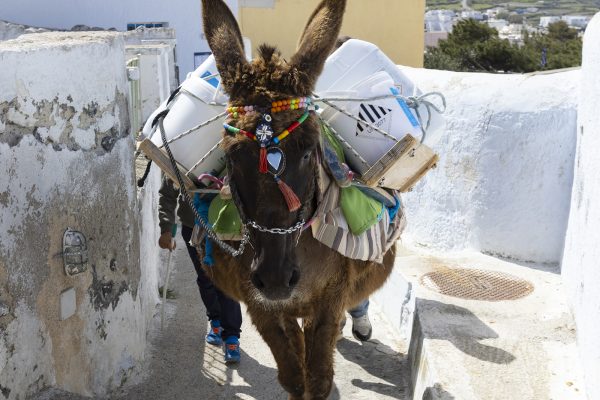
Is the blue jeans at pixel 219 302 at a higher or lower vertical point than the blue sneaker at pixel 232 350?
higher

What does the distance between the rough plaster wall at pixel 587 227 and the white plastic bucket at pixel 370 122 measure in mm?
1284

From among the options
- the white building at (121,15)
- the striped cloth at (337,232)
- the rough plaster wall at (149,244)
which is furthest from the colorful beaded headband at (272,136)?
the white building at (121,15)

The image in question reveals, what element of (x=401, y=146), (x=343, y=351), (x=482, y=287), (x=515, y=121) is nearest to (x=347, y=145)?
(x=401, y=146)

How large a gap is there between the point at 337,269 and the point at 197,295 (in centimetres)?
275

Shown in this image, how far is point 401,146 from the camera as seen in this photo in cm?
341

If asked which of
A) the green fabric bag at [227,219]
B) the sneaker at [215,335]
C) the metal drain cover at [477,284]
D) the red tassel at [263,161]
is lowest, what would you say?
the sneaker at [215,335]

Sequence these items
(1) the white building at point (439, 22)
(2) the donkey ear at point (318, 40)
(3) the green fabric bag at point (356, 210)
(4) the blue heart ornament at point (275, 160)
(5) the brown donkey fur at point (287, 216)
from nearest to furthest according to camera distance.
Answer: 1. (4) the blue heart ornament at point (275, 160)
2. (5) the brown donkey fur at point (287, 216)
3. (2) the donkey ear at point (318, 40)
4. (3) the green fabric bag at point (356, 210)
5. (1) the white building at point (439, 22)

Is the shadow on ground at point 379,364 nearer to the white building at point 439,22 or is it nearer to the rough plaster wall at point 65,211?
the rough plaster wall at point 65,211

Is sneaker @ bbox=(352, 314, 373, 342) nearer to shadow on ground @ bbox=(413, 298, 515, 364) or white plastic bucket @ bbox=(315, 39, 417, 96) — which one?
shadow on ground @ bbox=(413, 298, 515, 364)

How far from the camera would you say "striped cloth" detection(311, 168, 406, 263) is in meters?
3.36

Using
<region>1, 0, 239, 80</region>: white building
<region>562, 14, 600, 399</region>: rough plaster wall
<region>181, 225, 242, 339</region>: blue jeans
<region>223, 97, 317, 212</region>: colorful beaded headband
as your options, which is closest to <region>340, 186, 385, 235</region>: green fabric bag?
<region>223, 97, 317, 212</region>: colorful beaded headband

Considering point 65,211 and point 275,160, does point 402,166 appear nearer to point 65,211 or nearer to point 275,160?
point 275,160

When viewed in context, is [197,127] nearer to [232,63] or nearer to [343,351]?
[232,63]

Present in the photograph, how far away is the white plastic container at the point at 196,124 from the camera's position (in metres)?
3.60
